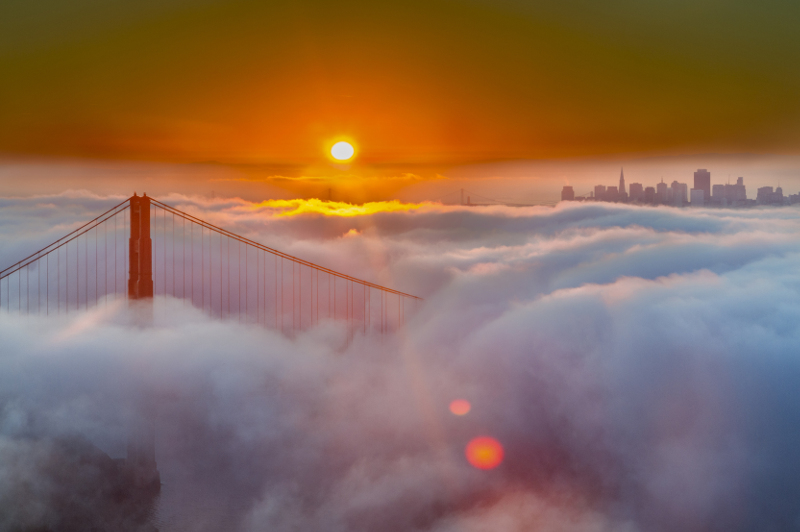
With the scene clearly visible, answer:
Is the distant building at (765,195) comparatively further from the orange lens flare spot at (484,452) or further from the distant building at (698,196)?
the orange lens flare spot at (484,452)

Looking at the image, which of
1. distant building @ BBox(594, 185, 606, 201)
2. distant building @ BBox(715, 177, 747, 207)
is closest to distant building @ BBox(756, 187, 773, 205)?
distant building @ BBox(715, 177, 747, 207)

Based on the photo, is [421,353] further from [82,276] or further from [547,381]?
[82,276]

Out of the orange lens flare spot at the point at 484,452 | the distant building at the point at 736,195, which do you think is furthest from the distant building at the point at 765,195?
the orange lens flare spot at the point at 484,452

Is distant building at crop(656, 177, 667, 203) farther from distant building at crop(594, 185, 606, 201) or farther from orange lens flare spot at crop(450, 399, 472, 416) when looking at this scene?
orange lens flare spot at crop(450, 399, 472, 416)

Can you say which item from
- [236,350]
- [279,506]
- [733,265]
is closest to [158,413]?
[236,350]

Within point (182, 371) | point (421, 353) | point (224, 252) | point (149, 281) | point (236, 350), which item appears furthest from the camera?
point (224, 252)
